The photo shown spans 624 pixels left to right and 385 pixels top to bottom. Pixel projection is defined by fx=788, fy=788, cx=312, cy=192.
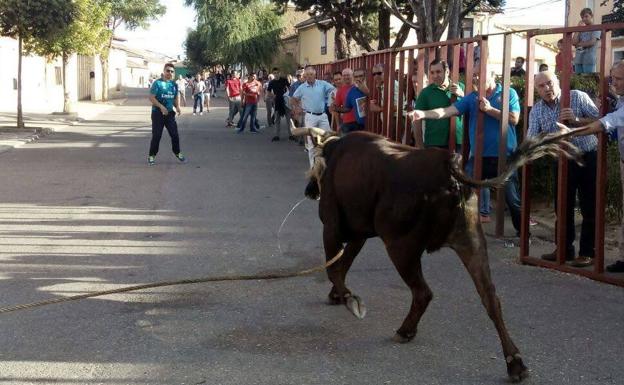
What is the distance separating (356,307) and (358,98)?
7.38 metres

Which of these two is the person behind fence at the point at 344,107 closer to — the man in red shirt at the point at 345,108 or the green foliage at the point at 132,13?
the man in red shirt at the point at 345,108

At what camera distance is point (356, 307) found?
5227mm

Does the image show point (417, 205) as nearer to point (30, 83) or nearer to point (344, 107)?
point (344, 107)

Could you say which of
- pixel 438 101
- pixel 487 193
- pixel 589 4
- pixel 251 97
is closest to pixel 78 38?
pixel 251 97

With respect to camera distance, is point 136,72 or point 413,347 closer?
point 413,347

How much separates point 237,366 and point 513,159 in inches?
77.8

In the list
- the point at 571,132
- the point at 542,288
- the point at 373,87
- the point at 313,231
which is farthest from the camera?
the point at 373,87

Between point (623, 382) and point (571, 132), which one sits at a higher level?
point (571, 132)

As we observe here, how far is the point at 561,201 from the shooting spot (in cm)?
691

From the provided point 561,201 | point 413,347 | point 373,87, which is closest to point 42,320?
point 413,347

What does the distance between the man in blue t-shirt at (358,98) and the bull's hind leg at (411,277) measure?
7640 mm

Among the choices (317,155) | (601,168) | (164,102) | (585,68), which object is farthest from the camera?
(164,102)

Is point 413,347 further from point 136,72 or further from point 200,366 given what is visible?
point 136,72

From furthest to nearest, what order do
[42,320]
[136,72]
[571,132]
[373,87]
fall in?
[136,72] → [373,87] → [42,320] → [571,132]
